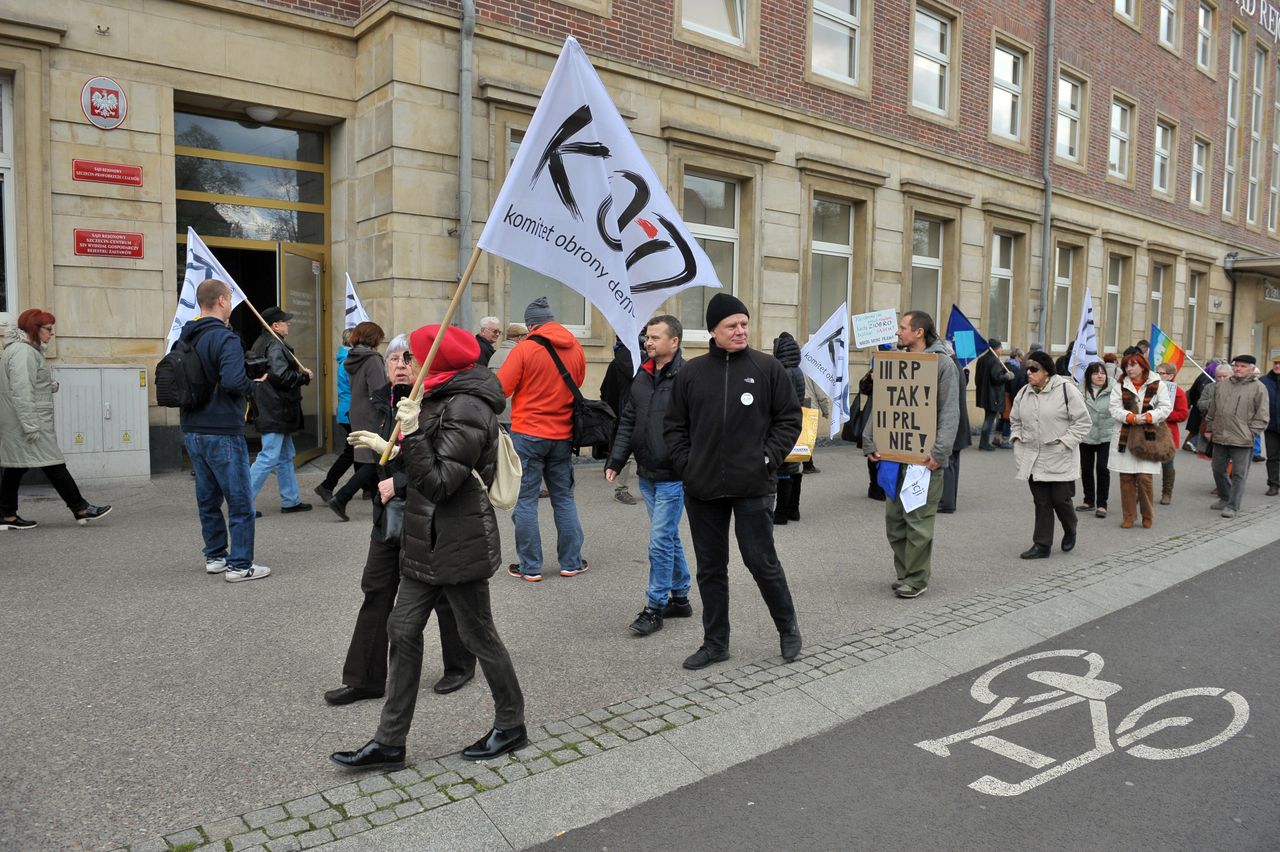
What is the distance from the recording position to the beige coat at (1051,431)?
7.62 meters

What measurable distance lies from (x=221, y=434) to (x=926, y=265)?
14.6 meters

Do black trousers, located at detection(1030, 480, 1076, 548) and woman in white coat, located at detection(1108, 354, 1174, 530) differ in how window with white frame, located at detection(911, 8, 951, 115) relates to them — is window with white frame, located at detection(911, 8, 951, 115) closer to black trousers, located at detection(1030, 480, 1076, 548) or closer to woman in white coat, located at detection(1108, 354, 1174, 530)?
woman in white coat, located at detection(1108, 354, 1174, 530)

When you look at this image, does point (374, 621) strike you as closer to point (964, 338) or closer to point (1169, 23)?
point (964, 338)

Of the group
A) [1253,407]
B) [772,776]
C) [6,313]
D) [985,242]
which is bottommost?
[772,776]

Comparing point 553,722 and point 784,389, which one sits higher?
point 784,389

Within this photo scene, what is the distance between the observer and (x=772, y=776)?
3.75 m

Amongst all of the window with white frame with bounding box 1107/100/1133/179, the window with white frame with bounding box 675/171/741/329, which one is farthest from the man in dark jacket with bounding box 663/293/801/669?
the window with white frame with bounding box 1107/100/1133/179

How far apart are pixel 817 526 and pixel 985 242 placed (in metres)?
12.0

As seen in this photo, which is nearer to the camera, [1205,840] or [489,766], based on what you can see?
[1205,840]

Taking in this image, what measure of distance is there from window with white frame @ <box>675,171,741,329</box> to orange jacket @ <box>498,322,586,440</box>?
7352 millimetres

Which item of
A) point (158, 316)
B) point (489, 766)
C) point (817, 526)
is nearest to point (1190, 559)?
point (817, 526)

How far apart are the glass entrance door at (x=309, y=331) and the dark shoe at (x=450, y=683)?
7297 mm

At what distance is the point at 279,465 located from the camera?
8.50 m

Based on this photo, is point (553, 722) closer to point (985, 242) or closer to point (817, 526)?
point (817, 526)
